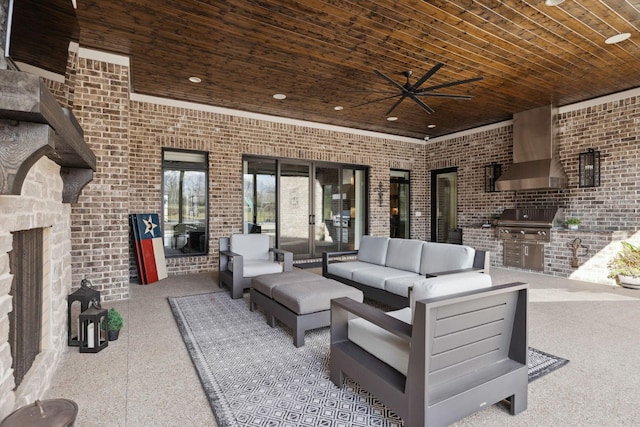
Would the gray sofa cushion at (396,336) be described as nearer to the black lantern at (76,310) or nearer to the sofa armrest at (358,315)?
the sofa armrest at (358,315)

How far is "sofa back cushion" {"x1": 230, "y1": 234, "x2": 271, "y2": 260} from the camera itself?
508 cm

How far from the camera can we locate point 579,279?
5.78 metres

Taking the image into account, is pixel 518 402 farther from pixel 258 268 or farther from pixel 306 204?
pixel 306 204

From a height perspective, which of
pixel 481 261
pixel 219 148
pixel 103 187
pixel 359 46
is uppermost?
pixel 359 46

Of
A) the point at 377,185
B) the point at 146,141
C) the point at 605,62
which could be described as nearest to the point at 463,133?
the point at 377,185

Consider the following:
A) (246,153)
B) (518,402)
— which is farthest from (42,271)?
(246,153)

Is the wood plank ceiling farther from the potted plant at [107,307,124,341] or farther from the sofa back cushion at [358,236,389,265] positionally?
the potted plant at [107,307,124,341]

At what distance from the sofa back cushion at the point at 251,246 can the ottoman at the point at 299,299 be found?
141 centimetres

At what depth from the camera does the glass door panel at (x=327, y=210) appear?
7672 millimetres

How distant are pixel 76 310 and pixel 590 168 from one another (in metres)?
8.00

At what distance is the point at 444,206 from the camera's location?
9055mm

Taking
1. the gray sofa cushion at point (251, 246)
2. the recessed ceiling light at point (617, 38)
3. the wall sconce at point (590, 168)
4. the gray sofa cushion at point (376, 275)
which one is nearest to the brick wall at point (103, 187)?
the gray sofa cushion at point (251, 246)

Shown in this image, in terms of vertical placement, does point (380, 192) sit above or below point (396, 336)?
above

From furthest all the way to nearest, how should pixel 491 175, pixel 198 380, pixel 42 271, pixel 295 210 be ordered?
pixel 491 175, pixel 295 210, pixel 198 380, pixel 42 271
